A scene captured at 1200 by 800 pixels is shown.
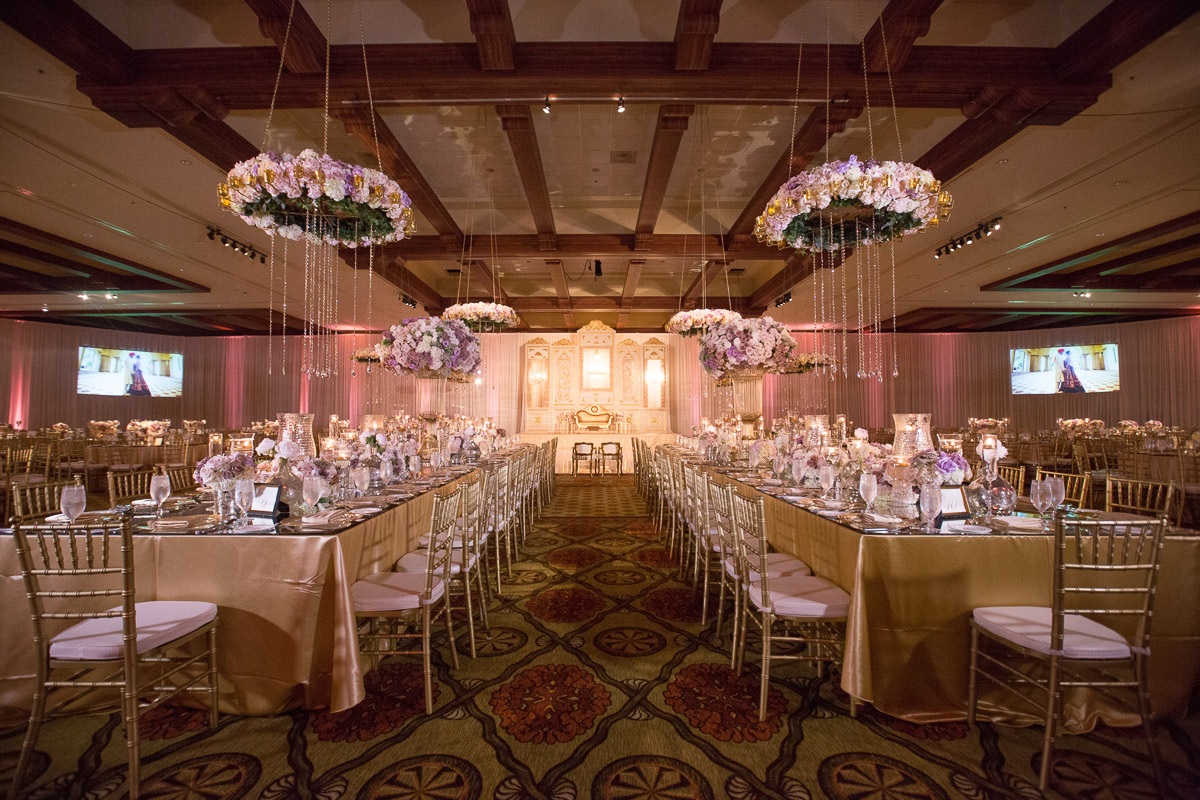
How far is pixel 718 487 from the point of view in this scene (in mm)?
3301

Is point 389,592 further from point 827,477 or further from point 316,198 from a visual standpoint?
point 827,477

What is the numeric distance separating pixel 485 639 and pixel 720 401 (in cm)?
1270

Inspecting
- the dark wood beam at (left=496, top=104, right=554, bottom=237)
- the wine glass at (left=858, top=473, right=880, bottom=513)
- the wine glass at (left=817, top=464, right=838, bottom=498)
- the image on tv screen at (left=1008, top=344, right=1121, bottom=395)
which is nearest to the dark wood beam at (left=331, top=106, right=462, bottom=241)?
the dark wood beam at (left=496, top=104, right=554, bottom=237)

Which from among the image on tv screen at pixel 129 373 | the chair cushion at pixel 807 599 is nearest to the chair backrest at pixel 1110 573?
the chair cushion at pixel 807 599

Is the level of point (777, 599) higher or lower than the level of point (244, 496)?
lower

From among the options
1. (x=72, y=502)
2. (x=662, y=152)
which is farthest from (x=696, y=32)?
(x=72, y=502)

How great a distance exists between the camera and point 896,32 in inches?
143

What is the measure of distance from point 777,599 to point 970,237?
7.43 m

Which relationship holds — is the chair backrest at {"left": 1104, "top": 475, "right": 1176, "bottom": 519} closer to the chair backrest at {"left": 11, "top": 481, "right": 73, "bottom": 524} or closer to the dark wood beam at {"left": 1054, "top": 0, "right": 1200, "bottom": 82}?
the dark wood beam at {"left": 1054, "top": 0, "right": 1200, "bottom": 82}

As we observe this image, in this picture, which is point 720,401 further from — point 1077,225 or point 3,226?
point 3,226

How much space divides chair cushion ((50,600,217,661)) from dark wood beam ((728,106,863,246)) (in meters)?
5.40

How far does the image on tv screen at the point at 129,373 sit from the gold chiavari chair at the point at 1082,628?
21365 millimetres

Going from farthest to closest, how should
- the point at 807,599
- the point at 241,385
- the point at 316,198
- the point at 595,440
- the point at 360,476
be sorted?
the point at 241,385 → the point at 595,440 → the point at 360,476 → the point at 316,198 → the point at 807,599

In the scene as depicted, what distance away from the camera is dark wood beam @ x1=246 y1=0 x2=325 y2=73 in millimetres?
3480
